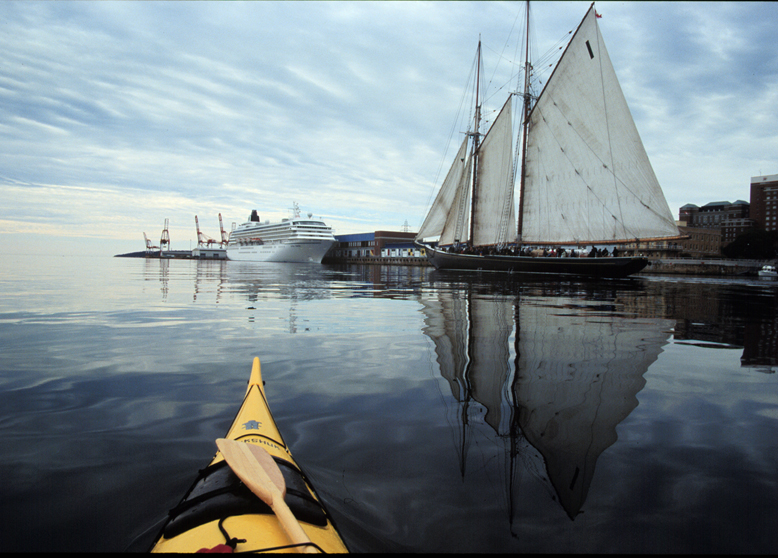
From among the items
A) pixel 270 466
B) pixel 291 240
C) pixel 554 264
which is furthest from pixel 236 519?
pixel 291 240

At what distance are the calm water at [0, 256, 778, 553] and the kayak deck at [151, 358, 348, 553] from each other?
398 millimetres

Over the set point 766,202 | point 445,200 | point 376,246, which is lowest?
point 376,246

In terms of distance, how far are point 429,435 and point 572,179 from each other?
33810 millimetres

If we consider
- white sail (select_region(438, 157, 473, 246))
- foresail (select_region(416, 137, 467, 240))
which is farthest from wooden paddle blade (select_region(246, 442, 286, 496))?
foresail (select_region(416, 137, 467, 240))

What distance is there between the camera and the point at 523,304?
13805 millimetres

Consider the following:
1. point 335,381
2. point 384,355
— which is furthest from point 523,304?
point 335,381

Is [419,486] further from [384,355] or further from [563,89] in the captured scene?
[563,89]

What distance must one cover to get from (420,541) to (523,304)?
478 inches

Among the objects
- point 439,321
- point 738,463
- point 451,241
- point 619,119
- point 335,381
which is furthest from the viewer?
point 451,241

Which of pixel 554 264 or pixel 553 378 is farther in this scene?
pixel 554 264

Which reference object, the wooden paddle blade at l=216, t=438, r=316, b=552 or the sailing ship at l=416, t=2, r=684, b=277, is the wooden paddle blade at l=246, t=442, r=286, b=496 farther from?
the sailing ship at l=416, t=2, r=684, b=277

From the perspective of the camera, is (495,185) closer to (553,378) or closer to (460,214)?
(460,214)

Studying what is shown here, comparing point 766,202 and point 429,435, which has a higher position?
point 766,202

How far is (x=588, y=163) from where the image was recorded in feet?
104
